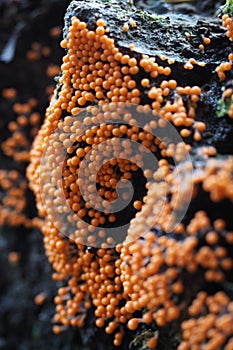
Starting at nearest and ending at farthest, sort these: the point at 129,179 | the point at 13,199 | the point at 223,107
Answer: the point at 223,107 → the point at 129,179 → the point at 13,199

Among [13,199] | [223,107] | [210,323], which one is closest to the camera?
[210,323]

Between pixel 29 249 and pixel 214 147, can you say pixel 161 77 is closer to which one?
pixel 214 147

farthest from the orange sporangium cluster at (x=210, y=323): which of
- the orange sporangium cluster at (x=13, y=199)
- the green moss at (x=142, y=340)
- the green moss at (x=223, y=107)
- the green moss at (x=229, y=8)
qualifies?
the orange sporangium cluster at (x=13, y=199)

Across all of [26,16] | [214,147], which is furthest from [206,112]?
[26,16]

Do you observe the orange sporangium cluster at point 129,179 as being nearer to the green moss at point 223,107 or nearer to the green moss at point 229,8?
the green moss at point 223,107

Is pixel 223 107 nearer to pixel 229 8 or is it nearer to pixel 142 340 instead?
pixel 229 8

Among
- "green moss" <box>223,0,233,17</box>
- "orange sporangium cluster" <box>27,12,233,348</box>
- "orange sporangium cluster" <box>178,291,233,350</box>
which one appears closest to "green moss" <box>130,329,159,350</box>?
"orange sporangium cluster" <box>27,12,233,348</box>

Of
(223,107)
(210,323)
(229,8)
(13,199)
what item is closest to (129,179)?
(223,107)

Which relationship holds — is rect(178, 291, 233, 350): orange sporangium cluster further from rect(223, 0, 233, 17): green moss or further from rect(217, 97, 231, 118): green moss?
rect(223, 0, 233, 17): green moss
